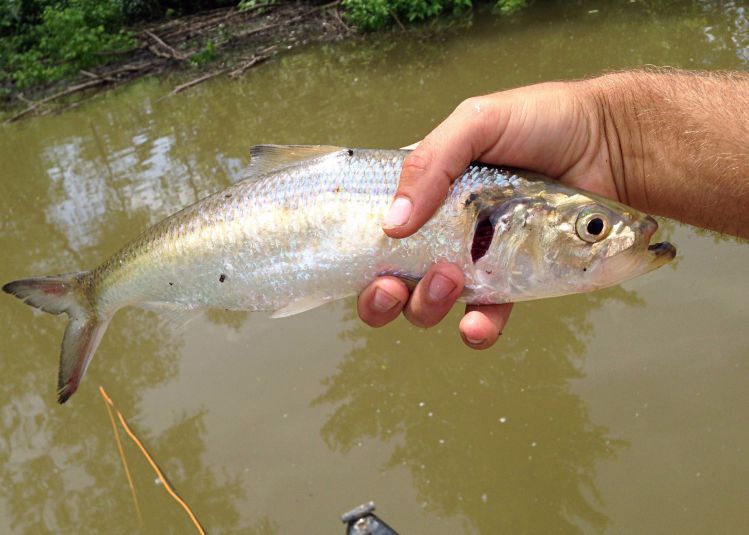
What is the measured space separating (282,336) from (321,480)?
1530 mm

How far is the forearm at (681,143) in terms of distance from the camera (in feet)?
9.12

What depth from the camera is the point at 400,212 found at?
219cm

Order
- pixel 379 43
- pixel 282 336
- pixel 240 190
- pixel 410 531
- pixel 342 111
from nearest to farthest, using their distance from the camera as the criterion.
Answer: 1. pixel 240 190
2. pixel 410 531
3. pixel 282 336
4. pixel 342 111
5. pixel 379 43

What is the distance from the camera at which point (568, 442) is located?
3.81 meters

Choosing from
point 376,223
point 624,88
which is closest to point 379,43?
point 624,88

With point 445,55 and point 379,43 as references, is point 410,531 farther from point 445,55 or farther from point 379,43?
point 379,43

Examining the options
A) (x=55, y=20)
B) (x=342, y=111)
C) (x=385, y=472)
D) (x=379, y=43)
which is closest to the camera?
(x=385, y=472)

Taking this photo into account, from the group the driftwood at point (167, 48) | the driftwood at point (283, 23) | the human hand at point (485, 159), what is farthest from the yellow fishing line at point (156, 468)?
the driftwood at point (283, 23)

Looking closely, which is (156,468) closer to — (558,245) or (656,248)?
(558,245)

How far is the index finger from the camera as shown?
2.19 metres

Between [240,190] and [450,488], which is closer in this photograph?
[240,190]

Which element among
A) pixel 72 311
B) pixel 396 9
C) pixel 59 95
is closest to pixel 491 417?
pixel 72 311

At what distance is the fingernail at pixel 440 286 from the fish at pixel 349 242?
0.07m

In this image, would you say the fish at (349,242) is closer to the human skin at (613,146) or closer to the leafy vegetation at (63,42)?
the human skin at (613,146)
